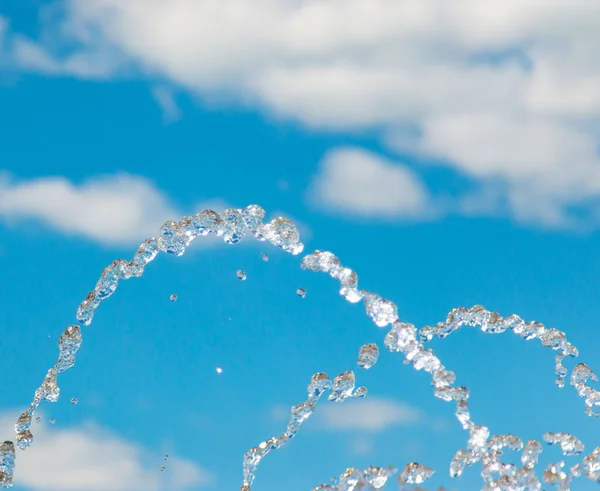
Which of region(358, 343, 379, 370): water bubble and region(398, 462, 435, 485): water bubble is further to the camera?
region(358, 343, 379, 370): water bubble

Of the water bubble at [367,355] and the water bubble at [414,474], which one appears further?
the water bubble at [367,355]

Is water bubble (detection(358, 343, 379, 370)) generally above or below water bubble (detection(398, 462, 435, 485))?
above

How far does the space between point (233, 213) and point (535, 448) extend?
3894mm

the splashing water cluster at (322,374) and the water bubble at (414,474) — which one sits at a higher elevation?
the splashing water cluster at (322,374)

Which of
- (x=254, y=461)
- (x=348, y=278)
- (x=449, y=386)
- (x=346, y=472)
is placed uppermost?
(x=348, y=278)

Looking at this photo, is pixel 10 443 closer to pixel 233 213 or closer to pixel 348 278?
pixel 233 213

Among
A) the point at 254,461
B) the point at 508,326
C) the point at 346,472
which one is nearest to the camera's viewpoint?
the point at 346,472

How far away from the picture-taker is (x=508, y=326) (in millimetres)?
10406

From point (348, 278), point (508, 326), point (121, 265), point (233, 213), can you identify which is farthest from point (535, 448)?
point (121, 265)

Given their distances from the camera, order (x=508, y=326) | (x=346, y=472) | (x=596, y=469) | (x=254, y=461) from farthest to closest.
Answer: (x=508, y=326), (x=254, y=461), (x=596, y=469), (x=346, y=472)

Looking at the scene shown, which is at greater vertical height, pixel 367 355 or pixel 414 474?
pixel 367 355

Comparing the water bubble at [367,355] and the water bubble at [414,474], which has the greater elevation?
the water bubble at [367,355]

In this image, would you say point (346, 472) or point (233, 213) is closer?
point (346, 472)

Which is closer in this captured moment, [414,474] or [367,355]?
[414,474]
